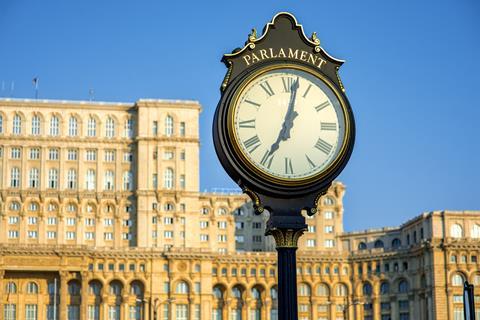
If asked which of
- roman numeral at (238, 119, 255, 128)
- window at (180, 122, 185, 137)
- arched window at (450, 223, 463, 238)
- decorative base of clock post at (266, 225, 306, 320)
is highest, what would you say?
window at (180, 122, 185, 137)

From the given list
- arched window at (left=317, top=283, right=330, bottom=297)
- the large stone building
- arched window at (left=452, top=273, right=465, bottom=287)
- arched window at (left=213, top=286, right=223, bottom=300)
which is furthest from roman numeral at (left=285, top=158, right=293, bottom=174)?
arched window at (left=317, top=283, right=330, bottom=297)

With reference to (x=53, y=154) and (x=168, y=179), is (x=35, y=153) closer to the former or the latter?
(x=53, y=154)

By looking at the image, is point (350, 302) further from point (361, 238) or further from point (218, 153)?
point (218, 153)

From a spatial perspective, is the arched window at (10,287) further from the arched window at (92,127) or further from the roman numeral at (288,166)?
the roman numeral at (288,166)

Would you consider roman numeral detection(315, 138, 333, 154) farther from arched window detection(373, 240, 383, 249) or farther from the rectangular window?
arched window detection(373, 240, 383, 249)

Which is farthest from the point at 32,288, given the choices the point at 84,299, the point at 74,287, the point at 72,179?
the point at 72,179

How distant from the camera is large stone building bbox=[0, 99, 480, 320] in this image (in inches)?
4523

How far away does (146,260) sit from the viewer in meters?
118

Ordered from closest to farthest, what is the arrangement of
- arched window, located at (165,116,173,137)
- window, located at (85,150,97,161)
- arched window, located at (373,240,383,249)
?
arched window, located at (165,116,173,137)
window, located at (85,150,97,161)
arched window, located at (373,240,383,249)

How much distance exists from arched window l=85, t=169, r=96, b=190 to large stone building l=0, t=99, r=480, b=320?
251 mm

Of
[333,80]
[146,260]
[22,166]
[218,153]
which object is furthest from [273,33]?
[22,166]

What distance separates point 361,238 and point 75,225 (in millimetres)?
36368

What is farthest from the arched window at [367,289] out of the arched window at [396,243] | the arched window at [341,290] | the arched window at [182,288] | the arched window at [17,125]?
the arched window at [17,125]

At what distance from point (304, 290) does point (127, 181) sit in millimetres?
25473
